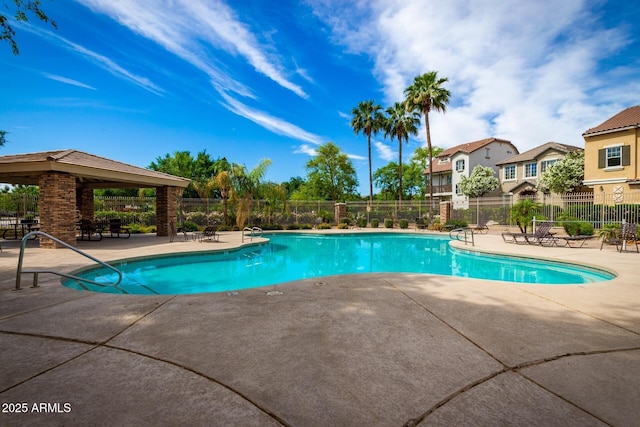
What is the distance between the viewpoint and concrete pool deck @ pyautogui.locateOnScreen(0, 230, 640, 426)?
6.22 ft

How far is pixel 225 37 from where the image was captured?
13.2m

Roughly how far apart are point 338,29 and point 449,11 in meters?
4.79

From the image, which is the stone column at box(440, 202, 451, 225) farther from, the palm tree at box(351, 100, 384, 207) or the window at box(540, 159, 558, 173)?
the window at box(540, 159, 558, 173)

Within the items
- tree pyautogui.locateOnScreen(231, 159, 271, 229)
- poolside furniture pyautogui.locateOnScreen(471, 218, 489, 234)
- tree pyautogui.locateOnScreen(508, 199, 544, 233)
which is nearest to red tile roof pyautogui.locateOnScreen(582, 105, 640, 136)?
→ tree pyautogui.locateOnScreen(508, 199, 544, 233)

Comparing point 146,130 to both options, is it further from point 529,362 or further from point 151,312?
point 529,362

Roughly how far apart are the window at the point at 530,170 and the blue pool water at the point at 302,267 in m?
20.8

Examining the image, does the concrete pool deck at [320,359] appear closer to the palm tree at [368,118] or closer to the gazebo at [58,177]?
the gazebo at [58,177]

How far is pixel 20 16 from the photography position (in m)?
A: 5.32

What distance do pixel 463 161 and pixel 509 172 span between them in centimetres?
504

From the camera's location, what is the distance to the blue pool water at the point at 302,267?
7738 mm

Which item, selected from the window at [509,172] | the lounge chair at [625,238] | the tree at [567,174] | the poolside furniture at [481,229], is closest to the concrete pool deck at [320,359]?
the lounge chair at [625,238]

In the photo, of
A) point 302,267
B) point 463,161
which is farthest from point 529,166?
point 302,267

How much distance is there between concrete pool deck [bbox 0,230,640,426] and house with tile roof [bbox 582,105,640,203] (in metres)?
20.8

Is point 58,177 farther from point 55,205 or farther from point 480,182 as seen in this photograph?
point 480,182
